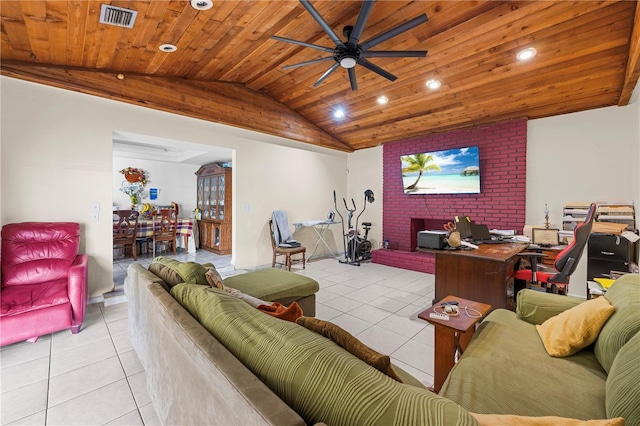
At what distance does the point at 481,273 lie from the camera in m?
2.87

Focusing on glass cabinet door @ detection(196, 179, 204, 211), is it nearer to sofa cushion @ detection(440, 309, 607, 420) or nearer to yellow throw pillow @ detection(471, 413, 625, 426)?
sofa cushion @ detection(440, 309, 607, 420)

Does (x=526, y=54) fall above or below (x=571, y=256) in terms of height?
above

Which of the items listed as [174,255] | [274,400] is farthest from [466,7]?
→ [174,255]

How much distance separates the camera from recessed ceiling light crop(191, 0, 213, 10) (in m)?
2.42

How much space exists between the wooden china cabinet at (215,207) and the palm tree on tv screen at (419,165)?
3.91 m

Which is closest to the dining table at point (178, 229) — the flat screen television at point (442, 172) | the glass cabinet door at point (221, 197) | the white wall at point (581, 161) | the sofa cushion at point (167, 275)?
the glass cabinet door at point (221, 197)

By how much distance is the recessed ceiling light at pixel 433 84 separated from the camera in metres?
4.06

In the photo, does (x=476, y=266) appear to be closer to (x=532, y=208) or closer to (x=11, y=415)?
(x=532, y=208)

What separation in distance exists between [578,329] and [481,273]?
144cm

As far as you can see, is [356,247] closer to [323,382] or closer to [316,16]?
[316,16]

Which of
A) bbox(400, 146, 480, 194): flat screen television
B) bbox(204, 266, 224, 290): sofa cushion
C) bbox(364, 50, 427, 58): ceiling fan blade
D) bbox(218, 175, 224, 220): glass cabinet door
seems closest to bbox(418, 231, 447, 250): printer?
bbox(364, 50, 427, 58): ceiling fan blade

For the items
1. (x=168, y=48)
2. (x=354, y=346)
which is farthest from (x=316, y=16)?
(x=354, y=346)

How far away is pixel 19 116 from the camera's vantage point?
302cm

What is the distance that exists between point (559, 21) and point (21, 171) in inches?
232
